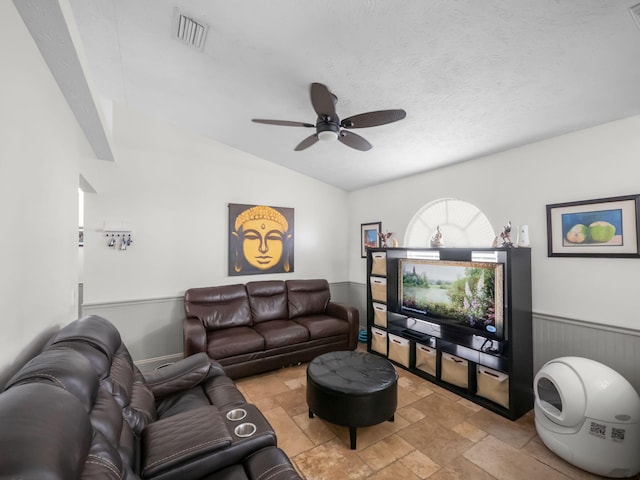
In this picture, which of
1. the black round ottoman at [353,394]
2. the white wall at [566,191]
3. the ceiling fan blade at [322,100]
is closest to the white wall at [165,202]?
the black round ottoman at [353,394]

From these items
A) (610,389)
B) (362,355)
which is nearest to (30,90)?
(362,355)

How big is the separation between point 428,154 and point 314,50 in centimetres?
189

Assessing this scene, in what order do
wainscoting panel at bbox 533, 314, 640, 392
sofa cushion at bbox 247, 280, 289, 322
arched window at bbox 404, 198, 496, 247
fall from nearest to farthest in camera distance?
wainscoting panel at bbox 533, 314, 640, 392, arched window at bbox 404, 198, 496, 247, sofa cushion at bbox 247, 280, 289, 322

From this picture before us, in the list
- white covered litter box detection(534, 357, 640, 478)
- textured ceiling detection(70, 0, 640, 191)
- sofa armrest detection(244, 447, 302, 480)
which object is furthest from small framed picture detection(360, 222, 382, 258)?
sofa armrest detection(244, 447, 302, 480)

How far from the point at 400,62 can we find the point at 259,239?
299cm

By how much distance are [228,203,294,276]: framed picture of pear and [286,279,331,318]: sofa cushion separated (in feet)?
1.18

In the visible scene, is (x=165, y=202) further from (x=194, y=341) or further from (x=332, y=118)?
(x=332, y=118)

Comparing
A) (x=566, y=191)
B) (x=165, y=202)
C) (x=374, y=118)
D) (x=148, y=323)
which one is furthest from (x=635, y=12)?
(x=148, y=323)

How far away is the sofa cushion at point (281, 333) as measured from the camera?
333cm

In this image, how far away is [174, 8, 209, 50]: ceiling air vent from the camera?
189 cm

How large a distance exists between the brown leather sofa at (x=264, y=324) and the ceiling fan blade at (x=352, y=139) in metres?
2.32

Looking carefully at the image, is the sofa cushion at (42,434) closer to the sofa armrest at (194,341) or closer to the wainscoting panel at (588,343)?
the sofa armrest at (194,341)

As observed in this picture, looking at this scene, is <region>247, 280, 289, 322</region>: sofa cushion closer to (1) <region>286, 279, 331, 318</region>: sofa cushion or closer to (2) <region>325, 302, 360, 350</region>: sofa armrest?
(1) <region>286, 279, 331, 318</region>: sofa cushion

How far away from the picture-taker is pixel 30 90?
55.9 inches
